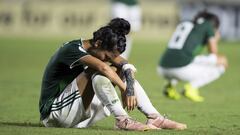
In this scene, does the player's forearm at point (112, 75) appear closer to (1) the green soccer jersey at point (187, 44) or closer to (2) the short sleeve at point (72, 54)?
(2) the short sleeve at point (72, 54)

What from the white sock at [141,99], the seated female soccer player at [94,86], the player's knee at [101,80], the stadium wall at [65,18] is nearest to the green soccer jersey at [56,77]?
the seated female soccer player at [94,86]

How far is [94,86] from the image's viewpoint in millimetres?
8484

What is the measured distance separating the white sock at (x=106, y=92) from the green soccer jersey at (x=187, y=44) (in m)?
5.55

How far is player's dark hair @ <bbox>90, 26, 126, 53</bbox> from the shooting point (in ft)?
28.2

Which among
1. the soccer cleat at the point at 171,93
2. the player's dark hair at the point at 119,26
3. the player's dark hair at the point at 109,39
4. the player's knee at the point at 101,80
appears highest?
the player's dark hair at the point at 119,26

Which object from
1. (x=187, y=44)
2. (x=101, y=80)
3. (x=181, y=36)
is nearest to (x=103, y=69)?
(x=101, y=80)

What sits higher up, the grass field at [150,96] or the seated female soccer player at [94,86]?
the seated female soccer player at [94,86]

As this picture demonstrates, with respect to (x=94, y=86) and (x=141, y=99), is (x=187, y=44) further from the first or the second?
(x=94, y=86)

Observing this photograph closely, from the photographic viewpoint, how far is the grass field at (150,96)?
359 inches

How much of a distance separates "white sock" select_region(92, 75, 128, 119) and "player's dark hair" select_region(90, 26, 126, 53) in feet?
1.20

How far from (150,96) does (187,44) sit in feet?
3.60

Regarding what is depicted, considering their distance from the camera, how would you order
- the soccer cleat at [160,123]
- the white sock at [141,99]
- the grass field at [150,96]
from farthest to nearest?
the grass field at [150,96] → the soccer cleat at [160,123] → the white sock at [141,99]

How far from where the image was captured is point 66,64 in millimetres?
8727

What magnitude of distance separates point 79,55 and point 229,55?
62.0ft
